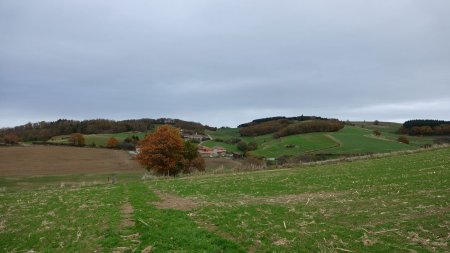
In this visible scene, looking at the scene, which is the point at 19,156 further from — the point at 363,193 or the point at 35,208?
the point at 363,193

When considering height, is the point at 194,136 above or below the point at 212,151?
above

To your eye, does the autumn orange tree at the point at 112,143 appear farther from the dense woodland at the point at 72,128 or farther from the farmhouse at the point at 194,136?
the farmhouse at the point at 194,136

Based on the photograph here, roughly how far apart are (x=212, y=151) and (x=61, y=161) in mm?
39365

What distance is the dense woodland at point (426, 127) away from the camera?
114 m

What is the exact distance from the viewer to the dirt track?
77.1 metres

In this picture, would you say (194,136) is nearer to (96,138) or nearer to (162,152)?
(96,138)

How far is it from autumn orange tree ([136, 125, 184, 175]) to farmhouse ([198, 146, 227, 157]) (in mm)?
40653

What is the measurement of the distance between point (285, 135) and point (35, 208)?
104 metres

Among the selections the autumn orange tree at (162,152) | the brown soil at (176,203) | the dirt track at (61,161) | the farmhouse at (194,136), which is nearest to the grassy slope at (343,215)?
the brown soil at (176,203)

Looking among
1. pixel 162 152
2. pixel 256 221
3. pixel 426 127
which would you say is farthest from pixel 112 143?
pixel 256 221

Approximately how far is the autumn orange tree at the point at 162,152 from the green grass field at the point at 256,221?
37316 mm

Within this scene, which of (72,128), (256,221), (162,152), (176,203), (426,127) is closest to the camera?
(256,221)

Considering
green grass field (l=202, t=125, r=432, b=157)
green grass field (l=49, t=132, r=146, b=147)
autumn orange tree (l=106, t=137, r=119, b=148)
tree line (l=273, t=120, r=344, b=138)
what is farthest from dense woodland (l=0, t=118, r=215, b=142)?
tree line (l=273, t=120, r=344, b=138)

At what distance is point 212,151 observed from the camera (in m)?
108
